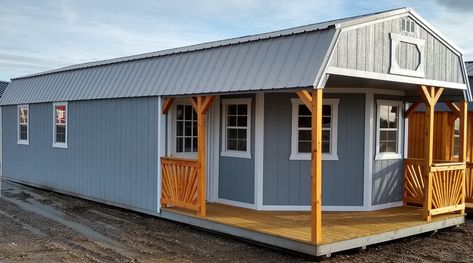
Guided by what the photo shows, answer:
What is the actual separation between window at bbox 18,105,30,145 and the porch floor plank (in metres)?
7.04

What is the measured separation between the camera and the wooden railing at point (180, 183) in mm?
8445

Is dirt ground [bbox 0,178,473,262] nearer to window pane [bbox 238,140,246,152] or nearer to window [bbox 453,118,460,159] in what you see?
window pane [bbox 238,140,246,152]

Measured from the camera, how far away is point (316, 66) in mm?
6535

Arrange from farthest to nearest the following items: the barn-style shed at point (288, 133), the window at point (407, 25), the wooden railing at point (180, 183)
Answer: the wooden railing at point (180, 183), the window at point (407, 25), the barn-style shed at point (288, 133)

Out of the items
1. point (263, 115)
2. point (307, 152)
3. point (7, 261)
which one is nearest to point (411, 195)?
point (307, 152)

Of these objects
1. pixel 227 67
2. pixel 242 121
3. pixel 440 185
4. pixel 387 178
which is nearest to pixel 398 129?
pixel 387 178

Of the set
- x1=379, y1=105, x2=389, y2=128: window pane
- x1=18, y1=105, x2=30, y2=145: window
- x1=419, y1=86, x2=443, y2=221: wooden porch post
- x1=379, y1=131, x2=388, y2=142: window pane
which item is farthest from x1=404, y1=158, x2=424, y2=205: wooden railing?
x1=18, y1=105, x2=30, y2=145: window

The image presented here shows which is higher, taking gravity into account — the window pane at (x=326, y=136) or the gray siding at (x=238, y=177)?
the window pane at (x=326, y=136)

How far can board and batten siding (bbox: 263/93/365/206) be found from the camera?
8914 millimetres

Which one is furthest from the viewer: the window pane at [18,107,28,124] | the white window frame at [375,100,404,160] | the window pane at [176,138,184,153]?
the window pane at [18,107,28,124]

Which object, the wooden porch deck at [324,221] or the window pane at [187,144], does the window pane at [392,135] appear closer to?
the wooden porch deck at [324,221]

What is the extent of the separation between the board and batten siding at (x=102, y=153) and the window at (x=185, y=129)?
23.2 inches

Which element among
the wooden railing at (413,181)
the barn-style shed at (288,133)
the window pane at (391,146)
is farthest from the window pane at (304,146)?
the wooden railing at (413,181)

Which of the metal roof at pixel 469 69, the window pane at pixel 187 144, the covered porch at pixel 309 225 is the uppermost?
the metal roof at pixel 469 69
